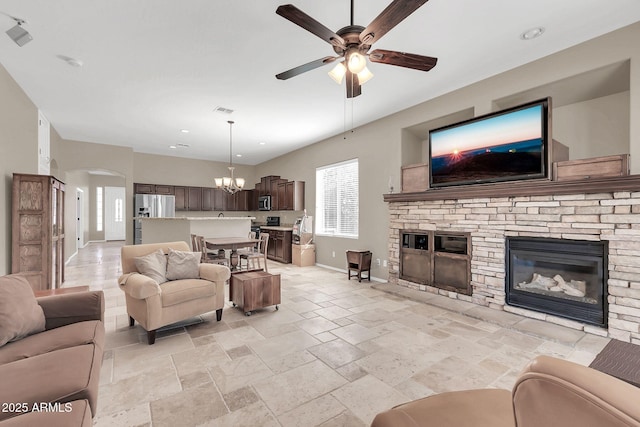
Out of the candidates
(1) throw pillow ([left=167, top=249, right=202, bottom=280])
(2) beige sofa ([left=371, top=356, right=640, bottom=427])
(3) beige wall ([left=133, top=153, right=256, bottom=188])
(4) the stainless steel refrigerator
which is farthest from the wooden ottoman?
(3) beige wall ([left=133, top=153, right=256, bottom=188])

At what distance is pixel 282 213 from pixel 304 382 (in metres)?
6.61

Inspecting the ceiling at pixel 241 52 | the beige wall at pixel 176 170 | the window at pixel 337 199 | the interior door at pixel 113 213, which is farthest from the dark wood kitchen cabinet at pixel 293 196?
the interior door at pixel 113 213

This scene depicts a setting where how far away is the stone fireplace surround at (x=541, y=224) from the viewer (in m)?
2.75

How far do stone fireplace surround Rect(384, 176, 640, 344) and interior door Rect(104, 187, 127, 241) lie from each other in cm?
1279

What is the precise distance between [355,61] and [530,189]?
8.57 feet

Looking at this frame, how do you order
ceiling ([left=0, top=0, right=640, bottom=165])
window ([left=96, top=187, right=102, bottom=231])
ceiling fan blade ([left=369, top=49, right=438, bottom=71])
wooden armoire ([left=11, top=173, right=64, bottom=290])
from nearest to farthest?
ceiling fan blade ([left=369, top=49, right=438, bottom=71])
ceiling ([left=0, top=0, right=640, bottom=165])
wooden armoire ([left=11, top=173, right=64, bottom=290])
window ([left=96, top=187, right=102, bottom=231])

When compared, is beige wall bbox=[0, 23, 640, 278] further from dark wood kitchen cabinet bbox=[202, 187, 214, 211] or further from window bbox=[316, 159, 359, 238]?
dark wood kitchen cabinet bbox=[202, 187, 214, 211]

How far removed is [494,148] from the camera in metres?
3.67

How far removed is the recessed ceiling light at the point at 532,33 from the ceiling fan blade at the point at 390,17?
76.4 inches

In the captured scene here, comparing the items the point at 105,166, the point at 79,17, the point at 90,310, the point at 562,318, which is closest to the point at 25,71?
the point at 79,17

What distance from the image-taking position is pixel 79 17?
2607 mm

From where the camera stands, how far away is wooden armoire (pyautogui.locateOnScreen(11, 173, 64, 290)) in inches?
152

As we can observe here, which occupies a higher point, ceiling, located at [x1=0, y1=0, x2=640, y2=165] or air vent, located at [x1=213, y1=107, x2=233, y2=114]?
ceiling, located at [x1=0, y1=0, x2=640, y2=165]

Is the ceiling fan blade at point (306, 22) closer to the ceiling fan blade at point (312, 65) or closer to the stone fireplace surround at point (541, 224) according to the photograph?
the ceiling fan blade at point (312, 65)
